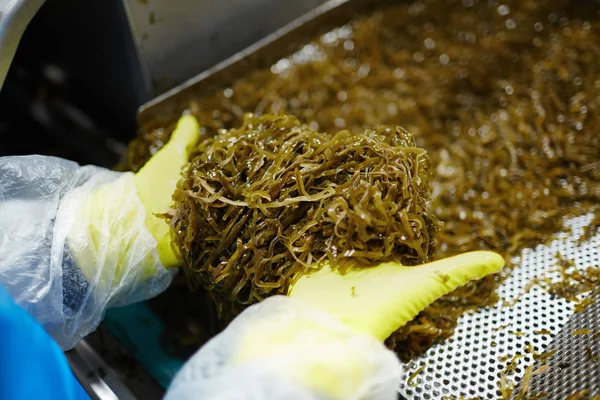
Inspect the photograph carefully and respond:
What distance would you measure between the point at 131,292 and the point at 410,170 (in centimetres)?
99

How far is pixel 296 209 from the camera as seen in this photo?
4.93ft

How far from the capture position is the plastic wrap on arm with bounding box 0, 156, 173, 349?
151 centimetres

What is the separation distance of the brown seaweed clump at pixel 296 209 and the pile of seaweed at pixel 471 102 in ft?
1.72

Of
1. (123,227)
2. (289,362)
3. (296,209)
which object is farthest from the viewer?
(123,227)

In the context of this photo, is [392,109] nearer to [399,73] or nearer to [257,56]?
[399,73]

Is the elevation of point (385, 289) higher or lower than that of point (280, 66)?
lower

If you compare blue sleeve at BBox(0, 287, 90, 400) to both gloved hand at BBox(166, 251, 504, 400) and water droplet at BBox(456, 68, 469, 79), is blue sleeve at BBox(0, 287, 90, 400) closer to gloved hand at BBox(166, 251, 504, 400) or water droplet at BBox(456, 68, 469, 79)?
gloved hand at BBox(166, 251, 504, 400)

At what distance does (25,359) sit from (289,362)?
0.63 meters

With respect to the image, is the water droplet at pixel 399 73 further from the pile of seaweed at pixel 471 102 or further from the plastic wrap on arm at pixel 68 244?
the plastic wrap on arm at pixel 68 244

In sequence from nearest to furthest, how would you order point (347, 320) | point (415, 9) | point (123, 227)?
point (347, 320)
point (123, 227)
point (415, 9)

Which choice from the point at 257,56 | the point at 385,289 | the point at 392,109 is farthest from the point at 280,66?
the point at 385,289

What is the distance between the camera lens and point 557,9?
2.63 metres

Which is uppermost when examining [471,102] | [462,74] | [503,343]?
[462,74]

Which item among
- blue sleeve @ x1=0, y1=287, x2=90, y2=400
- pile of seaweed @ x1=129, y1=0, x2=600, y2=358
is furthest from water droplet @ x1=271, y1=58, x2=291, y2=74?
blue sleeve @ x1=0, y1=287, x2=90, y2=400
